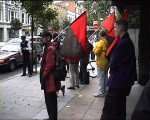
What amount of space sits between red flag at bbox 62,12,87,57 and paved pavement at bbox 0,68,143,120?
1.36m

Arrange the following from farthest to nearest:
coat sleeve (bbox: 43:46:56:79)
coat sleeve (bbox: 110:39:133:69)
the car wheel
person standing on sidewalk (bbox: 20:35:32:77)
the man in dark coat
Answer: the car wheel → person standing on sidewalk (bbox: 20:35:32:77) → coat sleeve (bbox: 43:46:56:79) → coat sleeve (bbox: 110:39:133:69) → the man in dark coat

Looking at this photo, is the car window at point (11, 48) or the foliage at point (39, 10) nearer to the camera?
the foliage at point (39, 10)

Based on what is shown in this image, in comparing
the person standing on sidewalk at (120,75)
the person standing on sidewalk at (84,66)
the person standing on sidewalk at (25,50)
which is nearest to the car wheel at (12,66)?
the person standing on sidewalk at (25,50)

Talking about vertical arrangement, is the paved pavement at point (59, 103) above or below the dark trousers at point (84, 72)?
below

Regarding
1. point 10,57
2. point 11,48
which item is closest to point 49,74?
point 10,57

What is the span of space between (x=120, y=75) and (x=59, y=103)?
2.70 metres

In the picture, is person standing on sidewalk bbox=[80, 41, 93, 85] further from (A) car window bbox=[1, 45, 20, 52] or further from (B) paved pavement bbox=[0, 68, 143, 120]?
(A) car window bbox=[1, 45, 20, 52]

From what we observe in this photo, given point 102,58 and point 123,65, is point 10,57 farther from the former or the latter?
point 123,65

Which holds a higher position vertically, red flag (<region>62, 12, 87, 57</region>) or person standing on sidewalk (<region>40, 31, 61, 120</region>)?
red flag (<region>62, 12, 87, 57</region>)

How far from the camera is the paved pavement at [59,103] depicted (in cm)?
478

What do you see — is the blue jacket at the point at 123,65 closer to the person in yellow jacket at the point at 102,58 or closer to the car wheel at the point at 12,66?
the person in yellow jacket at the point at 102,58

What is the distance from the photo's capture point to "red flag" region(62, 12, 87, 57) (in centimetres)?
513

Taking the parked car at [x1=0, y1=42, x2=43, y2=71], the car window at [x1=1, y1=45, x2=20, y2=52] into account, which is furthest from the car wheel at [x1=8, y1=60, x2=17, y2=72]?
the car window at [x1=1, y1=45, x2=20, y2=52]

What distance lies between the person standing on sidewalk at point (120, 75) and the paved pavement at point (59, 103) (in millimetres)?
1284
